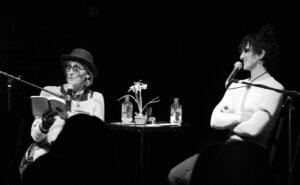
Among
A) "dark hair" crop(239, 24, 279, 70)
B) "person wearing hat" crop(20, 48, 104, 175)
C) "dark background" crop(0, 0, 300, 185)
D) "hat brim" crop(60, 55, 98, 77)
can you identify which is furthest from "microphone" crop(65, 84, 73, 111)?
"dark hair" crop(239, 24, 279, 70)

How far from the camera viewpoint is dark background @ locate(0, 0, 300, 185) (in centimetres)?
417

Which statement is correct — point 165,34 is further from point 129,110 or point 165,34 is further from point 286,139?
point 286,139

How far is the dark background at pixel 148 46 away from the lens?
13.7 feet

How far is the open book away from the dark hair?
155cm

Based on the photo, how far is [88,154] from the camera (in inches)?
59.6

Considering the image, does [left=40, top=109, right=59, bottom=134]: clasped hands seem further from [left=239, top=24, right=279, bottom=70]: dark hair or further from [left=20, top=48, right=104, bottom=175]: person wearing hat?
[left=239, top=24, right=279, bottom=70]: dark hair

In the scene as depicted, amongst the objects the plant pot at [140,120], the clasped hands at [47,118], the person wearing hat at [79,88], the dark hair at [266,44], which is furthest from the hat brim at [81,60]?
the dark hair at [266,44]

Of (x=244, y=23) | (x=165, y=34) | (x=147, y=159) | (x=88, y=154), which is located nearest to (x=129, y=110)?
(x=147, y=159)

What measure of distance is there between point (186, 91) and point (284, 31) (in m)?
1.30

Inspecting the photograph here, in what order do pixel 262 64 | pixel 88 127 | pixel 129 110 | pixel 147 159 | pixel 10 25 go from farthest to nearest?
pixel 147 159, pixel 10 25, pixel 129 110, pixel 262 64, pixel 88 127

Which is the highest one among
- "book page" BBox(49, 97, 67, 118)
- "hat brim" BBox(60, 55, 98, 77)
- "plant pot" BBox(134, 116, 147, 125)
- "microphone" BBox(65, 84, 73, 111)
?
"hat brim" BBox(60, 55, 98, 77)

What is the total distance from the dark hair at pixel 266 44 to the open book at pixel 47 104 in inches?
61.1

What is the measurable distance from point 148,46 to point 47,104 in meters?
2.05

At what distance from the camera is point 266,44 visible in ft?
10.0
